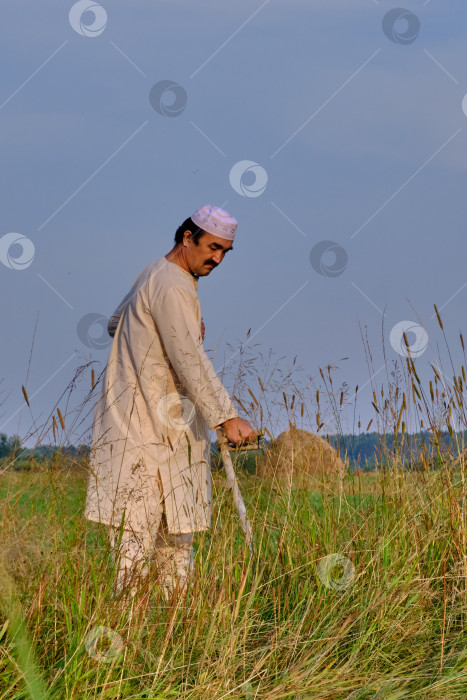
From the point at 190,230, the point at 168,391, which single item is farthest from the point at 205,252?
the point at 168,391

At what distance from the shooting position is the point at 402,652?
3488 millimetres

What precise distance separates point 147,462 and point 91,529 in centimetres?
94

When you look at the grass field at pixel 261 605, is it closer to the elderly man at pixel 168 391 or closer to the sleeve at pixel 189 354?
the elderly man at pixel 168 391

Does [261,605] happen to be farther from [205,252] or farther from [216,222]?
[216,222]

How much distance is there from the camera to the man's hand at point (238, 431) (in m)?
4.00

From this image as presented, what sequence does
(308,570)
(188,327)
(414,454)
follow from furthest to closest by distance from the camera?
1. (414,454)
2. (188,327)
3. (308,570)

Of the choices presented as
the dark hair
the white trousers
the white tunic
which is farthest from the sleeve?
the white trousers

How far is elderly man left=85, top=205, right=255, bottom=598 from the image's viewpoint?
402 centimetres

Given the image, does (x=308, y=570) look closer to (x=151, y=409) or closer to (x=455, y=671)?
(x=455, y=671)

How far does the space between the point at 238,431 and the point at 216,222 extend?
1.11 m

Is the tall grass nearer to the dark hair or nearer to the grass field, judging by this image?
the grass field

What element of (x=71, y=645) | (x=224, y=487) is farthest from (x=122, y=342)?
(x=71, y=645)

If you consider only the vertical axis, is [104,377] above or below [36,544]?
above

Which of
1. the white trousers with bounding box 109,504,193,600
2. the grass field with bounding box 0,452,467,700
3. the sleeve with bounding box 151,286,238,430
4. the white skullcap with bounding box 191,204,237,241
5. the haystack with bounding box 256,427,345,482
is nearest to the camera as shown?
the grass field with bounding box 0,452,467,700
